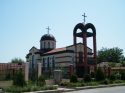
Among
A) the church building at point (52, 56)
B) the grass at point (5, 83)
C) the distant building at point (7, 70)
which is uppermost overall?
the church building at point (52, 56)

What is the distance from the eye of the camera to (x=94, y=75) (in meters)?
28.9

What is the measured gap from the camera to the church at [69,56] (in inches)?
1232

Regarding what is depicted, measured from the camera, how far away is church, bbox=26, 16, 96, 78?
31305 mm

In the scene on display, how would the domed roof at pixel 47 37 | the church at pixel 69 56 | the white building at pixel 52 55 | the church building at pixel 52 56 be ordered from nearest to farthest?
the church at pixel 69 56
the church building at pixel 52 56
the white building at pixel 52 55
the domed roof at pixel 47 37

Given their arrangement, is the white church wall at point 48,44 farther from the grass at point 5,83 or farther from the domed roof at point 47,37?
the grass at point 5,83

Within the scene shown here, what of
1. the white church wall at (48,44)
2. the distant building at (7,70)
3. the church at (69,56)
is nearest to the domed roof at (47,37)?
→ the church at (69,56)

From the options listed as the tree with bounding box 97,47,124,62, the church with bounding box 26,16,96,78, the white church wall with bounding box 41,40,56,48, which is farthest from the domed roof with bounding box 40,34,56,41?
the tree with bounding box 97,47,124,62

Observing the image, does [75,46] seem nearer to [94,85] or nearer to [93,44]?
[93,44]

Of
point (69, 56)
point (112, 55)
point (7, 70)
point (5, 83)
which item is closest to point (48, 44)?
point (69, 56)

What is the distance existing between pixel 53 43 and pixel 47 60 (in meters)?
4.72

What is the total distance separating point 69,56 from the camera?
35125 millimetres

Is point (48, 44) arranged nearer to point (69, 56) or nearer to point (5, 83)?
point (69, 56)

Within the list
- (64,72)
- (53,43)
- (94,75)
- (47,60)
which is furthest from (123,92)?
(53,43)

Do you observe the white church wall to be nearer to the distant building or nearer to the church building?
the church building
